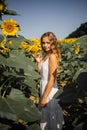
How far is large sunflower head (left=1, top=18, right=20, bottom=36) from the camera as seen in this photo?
2.48 m

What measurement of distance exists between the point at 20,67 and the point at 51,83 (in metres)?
0.64

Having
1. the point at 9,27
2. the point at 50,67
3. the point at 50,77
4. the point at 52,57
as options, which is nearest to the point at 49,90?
the point at 50,77

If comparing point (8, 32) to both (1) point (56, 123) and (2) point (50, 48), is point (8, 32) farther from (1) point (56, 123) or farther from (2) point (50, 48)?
(1) point (56, 123)

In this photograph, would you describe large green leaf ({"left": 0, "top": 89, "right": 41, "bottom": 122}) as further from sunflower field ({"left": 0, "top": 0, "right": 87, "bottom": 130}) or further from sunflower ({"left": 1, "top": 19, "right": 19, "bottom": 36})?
sunflower ({"left": 1, "top": 19, "right": 19, "bottom": 36})

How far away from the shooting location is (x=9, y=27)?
2551 mm

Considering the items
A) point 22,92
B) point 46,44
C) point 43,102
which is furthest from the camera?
point 46,44

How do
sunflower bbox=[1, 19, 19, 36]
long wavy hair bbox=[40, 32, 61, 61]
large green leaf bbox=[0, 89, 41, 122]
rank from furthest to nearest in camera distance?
long wavy hair bbox=[40, 32, 61, 61] < sunflower bbox=[1, 19, 19, 36] < large green leaf bbox=[0, 89, 41, 122]

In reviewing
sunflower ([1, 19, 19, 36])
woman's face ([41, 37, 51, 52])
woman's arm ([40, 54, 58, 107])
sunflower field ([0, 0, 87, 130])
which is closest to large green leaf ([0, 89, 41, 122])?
sunflower field ([0, 0, 87, 130])

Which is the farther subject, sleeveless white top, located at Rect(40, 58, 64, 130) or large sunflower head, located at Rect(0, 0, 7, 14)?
sleeveless white top, located at Rect(40, 58, 64, 130)

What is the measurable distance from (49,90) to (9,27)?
841 millimetres

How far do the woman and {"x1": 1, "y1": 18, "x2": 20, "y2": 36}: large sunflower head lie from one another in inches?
24.7

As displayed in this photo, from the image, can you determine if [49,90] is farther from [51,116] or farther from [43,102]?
[51,116]

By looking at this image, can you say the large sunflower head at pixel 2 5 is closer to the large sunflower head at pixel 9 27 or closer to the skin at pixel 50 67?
the large sunflower head at pixel 9 27

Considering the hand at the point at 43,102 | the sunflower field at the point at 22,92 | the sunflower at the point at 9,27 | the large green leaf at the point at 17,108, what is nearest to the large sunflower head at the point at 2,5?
the sunflower field at the point at 22,92
